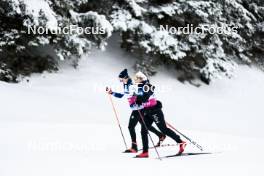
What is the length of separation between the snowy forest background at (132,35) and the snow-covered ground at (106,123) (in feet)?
2.32

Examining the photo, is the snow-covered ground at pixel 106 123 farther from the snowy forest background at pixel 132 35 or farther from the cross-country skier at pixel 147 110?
the snowy forest background at pixel 132 35

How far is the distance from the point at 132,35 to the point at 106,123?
4.95m

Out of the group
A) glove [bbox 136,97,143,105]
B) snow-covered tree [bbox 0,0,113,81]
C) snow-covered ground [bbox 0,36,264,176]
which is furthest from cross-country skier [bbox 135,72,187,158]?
snow-covered tree [bbox 0,0,113,81]

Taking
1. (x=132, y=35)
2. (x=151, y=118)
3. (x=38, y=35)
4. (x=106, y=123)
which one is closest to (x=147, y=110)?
(x=151, y=118)

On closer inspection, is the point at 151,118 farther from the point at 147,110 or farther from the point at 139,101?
the point at 139,101

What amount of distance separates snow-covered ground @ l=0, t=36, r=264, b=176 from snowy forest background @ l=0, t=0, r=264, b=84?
0.71 m

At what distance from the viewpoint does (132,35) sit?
1747 cm

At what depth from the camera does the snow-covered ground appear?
300 inches

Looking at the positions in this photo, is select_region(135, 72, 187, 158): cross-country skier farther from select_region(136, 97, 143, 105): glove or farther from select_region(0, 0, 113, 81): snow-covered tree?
select_region(0, 0, 113, 81): snow-covered tree

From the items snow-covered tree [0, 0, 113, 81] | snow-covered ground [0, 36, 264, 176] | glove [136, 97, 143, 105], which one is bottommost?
snow-covered ground [0, 36, 264, 176]

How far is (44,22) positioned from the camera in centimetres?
1357

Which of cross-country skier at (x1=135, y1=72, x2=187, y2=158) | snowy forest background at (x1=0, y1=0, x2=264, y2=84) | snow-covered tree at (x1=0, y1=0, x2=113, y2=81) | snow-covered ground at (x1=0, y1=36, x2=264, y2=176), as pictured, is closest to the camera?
snow-covered ground at (x1=0, y1=36, x2=264, y2=176)

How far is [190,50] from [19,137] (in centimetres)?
1057

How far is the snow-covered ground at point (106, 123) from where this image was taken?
7.62 meters
